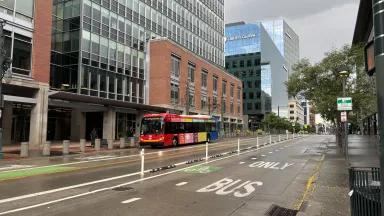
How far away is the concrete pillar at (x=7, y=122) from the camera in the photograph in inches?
1416

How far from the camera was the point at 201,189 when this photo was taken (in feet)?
39.8

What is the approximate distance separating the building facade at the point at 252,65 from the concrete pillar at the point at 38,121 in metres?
102

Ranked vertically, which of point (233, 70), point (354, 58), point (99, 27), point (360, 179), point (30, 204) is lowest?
point (30, 204)

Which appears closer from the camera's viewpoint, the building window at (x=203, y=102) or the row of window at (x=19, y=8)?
the row of window at (x=19, y=8)

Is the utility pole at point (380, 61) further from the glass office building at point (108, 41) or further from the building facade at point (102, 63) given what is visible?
the glass office building at point (108, 41)

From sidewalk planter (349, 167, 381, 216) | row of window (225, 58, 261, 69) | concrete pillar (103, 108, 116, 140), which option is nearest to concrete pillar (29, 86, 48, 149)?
concrete pillar (103, 108, 116, 140)

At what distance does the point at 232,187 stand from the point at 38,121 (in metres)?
23.7

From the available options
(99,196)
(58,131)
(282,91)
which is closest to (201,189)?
(99,196)

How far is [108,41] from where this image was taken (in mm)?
46500

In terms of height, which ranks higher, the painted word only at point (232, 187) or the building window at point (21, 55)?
the building window at point (21, 55)

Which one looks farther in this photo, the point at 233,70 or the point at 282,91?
the point at 282,91

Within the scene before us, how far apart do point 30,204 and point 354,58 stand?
1017 inches

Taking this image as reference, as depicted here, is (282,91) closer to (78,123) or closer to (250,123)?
(250,123)

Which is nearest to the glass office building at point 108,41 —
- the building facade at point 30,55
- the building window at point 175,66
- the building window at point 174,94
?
the building window at point 175,66
